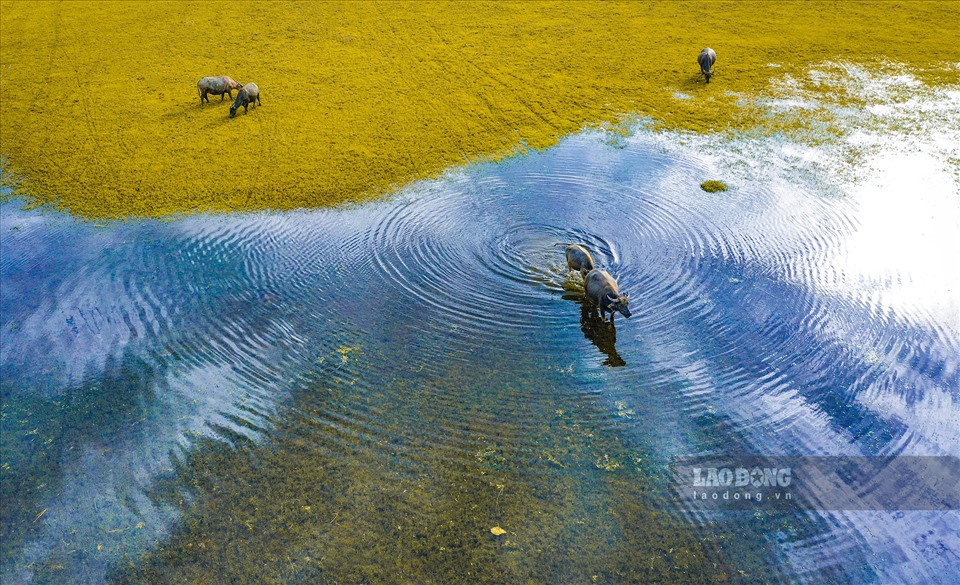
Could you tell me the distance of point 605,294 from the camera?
874 centimetres

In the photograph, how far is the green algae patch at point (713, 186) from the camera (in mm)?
12344

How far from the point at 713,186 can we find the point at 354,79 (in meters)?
9.79

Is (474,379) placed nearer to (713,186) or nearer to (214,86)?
(713,186)

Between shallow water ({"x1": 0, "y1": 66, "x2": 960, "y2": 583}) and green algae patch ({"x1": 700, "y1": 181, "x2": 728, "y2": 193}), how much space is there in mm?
266

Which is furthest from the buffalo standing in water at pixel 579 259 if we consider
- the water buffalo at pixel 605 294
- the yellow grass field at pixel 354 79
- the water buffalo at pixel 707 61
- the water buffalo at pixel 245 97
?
the water buffalo at pixel 245 97

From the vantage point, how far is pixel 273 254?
1090 cm

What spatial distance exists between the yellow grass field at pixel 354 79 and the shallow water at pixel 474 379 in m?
1.54

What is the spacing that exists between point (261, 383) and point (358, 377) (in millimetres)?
1211

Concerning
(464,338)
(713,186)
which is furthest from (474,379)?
(713,186)

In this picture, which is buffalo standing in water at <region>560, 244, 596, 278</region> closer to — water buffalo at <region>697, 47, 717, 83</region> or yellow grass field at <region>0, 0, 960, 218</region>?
yellow grass field at <region>0, 0, 960, 218</region>

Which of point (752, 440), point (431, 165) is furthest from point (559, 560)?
point (431, 165)

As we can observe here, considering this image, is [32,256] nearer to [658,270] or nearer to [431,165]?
[431,165]

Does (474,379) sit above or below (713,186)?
below

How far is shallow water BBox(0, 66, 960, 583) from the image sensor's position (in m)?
6.39
